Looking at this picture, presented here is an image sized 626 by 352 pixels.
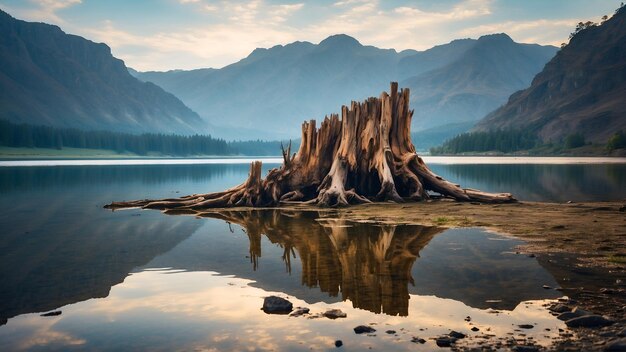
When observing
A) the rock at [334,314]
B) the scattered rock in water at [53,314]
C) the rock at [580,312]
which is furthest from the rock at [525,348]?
the scattered rock in water at [53,314]

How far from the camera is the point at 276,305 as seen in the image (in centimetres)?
1282

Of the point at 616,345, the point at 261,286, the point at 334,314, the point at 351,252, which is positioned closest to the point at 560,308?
the point at 616,345

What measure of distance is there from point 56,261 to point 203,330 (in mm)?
10018

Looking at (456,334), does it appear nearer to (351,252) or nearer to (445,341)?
(445,341)

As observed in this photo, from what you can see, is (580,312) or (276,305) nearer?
(580,312)

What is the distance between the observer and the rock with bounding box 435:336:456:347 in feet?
33.4

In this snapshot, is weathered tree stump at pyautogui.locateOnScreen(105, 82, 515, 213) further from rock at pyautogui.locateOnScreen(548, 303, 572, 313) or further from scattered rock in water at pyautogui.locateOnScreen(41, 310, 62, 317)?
rock at pyautogui.locateOnScreen(548, 303, 572, 313)

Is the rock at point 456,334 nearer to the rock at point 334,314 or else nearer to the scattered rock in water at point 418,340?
the scattered rock in water at point 418,340

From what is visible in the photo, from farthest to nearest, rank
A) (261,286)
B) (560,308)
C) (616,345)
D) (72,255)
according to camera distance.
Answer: (72,255)
(261,286)
(560,308)
(616,345)

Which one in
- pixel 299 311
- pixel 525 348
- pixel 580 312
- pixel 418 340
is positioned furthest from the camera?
pixel 299 311

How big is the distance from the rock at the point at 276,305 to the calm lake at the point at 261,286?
8.2 inches

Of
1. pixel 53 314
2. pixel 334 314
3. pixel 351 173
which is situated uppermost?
pixel 351 173

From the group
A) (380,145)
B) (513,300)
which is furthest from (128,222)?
(513,300)

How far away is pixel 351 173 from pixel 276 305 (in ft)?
88.8
